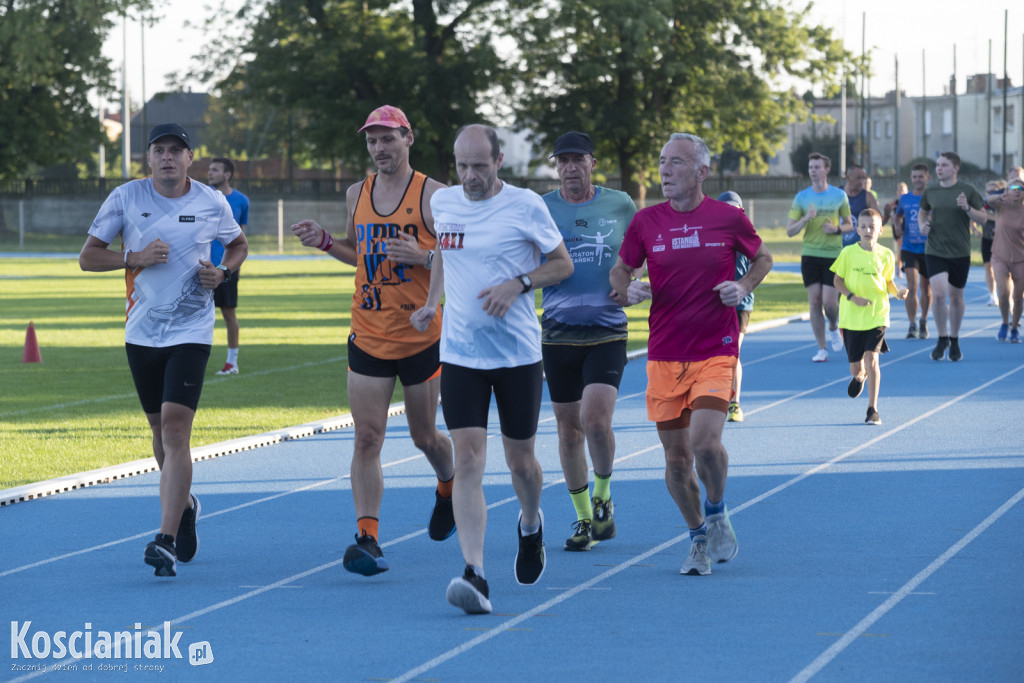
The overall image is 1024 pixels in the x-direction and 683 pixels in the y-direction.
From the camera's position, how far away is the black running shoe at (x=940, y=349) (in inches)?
664

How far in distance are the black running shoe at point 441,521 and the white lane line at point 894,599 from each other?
235 centimetres

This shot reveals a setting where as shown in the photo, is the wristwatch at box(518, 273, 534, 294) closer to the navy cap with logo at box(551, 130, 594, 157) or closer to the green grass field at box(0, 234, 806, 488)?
the navy cap with logo at box(551, 130, 594, 157)

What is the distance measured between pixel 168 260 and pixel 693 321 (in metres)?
2.58

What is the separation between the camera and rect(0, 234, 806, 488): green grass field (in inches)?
431

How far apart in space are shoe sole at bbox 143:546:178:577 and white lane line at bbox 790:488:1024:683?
306 centimetres

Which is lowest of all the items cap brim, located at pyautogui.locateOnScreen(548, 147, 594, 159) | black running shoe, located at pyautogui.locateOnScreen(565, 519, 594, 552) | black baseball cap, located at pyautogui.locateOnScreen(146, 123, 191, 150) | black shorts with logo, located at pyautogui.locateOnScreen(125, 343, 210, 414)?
black running shoe, located at pyautogui.locateOnScreen(565, 519, 594, 552)

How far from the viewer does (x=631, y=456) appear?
10.4 meters

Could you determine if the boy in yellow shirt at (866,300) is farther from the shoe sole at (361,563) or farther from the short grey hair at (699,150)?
the shoe sole at (361,563)

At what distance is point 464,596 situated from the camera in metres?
5.89

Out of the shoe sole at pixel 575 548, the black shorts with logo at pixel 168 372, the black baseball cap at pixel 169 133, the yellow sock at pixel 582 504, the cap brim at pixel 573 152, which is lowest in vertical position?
the shoe sole at pixel 575 548

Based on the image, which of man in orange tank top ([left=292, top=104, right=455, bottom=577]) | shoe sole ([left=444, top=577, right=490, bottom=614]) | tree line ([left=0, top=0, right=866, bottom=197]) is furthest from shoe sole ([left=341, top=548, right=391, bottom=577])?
tree line ([left=0, top=0, right=866, bottom=197])

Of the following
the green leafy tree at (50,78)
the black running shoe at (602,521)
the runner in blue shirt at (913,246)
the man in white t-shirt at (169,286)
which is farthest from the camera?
the green leafy tree at (50,78)

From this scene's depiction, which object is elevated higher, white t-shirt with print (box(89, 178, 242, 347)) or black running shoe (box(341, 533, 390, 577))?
white t-shirt with print (box(89, 178, 242, 347))

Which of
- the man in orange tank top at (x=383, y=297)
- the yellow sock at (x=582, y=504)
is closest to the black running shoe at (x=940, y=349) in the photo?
the yellow sock at (x=582, y=504)
